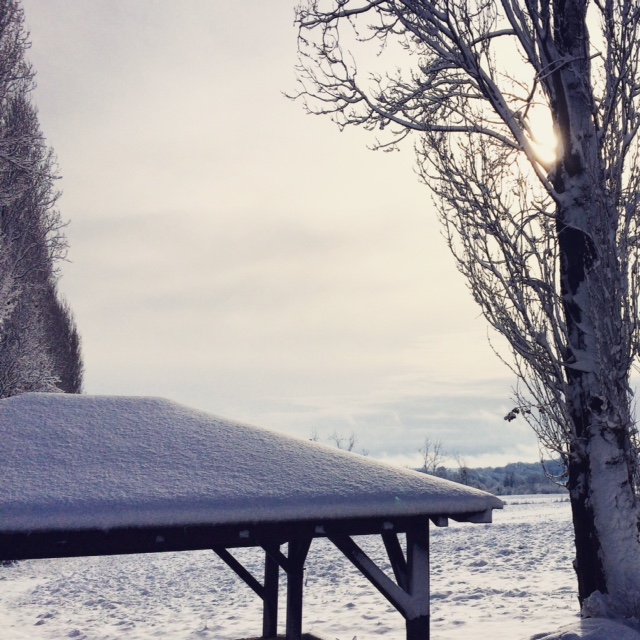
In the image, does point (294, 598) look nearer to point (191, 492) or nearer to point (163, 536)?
point (163, 536)

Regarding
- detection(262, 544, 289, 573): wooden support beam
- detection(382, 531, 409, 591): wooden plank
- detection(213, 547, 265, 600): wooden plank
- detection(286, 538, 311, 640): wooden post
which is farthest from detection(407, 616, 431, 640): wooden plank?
detection(213, 547, 265, 600): wooden plank

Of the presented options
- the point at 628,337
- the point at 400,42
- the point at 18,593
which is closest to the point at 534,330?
the point at 628,337

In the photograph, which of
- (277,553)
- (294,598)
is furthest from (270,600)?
(277,553)

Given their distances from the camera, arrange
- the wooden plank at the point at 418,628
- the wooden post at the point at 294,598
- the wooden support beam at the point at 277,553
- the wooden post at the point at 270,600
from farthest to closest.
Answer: the wooden post at the point at 270,600
the wooden post at the point at 294,598
the wooden support beam at the point at 277,553
the wooden plank at the point at 418,628

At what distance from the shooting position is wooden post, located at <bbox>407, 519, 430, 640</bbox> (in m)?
5.50

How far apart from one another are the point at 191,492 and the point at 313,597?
902 cm

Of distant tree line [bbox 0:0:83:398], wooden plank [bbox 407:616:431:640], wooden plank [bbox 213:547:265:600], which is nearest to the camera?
wooden plank [bbox 407:616:431:640]

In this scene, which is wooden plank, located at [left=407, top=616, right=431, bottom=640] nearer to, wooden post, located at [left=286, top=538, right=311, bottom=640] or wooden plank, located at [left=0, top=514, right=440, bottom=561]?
wooden plank, located at [left=0, top=514, right=440, bottom=561]

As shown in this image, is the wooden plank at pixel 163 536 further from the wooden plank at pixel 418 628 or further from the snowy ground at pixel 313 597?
the snowy ground at pixel 313 597

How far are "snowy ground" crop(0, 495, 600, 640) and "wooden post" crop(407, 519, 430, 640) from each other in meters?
2.08

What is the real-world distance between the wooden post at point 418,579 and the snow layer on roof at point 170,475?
309mm

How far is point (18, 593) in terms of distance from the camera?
15344 millimetres

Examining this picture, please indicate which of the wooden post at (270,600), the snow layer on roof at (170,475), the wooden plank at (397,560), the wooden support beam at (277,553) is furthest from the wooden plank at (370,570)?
the wooden post at (270,600)

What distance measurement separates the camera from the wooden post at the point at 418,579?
5.50 m
